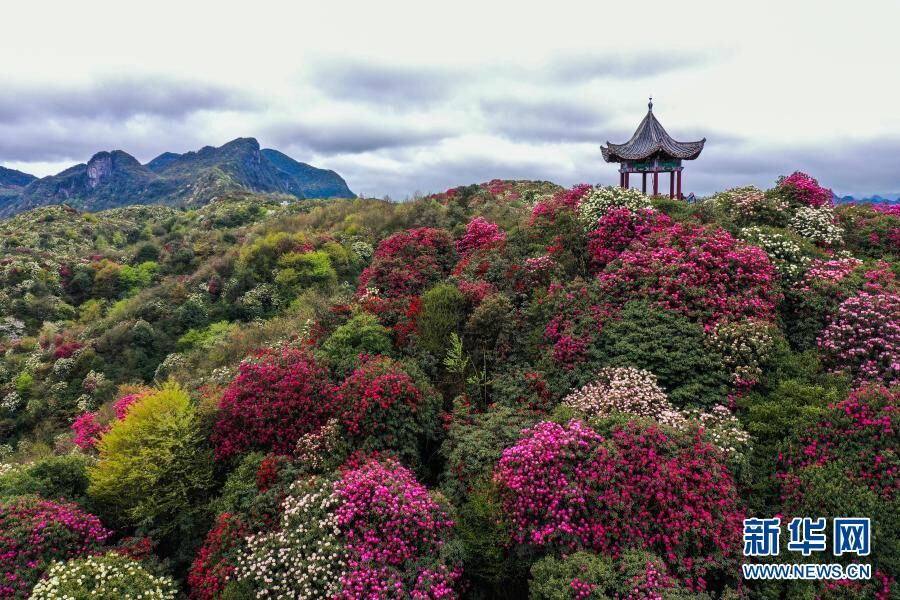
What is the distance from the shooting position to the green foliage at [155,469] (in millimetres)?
8797

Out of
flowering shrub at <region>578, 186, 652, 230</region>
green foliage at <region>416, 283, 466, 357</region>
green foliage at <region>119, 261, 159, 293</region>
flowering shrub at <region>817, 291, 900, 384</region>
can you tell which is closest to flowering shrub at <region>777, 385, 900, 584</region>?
flowering shrub at <region>817, 291, 900, 384</region>

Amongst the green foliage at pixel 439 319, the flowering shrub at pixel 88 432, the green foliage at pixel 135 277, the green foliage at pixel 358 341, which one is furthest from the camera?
the green foliage at pixel 135 277

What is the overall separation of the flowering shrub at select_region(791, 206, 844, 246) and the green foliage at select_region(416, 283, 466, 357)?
10692mm

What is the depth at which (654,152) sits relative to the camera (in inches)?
784

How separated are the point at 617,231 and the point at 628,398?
21.6 feet

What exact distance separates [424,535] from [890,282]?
468 inches

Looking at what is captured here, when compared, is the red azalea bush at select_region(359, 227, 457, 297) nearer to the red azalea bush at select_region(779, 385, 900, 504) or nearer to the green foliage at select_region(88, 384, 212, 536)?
the green foliage at select_region(88, 384, 212, 536)

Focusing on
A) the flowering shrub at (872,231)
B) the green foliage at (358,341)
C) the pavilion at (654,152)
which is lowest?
the green foliage at (358,341)

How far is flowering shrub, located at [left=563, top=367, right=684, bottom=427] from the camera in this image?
830 cm

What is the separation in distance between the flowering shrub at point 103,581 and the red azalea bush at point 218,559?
425mm

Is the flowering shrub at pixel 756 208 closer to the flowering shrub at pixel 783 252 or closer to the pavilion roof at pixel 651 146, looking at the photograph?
the flowering shrub at pixel 783 252

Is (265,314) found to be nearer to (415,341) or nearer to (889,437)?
(415,341)

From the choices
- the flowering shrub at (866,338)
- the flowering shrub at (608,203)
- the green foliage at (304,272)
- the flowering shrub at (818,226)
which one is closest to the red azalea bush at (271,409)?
the flowering shrub at (608,203)

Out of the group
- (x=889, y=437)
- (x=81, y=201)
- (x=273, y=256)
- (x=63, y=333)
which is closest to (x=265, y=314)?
(x=273, y=256)
